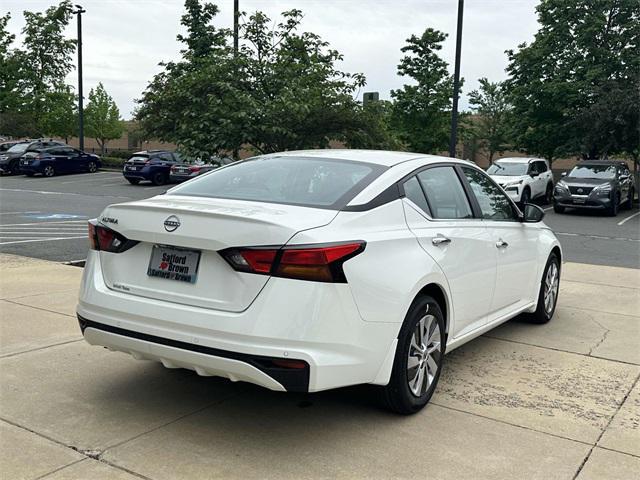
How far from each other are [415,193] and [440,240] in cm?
35

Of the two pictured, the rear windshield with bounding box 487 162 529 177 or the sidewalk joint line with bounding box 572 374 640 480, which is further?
the rear windshield with bounding box 487 162 529 177

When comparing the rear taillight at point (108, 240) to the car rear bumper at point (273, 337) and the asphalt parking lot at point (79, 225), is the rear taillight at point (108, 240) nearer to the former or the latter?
the car rear bumper at point (273, 337)

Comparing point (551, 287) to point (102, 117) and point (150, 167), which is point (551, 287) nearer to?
point (150, 167)

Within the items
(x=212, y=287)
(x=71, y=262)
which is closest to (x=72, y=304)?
(x=71, y=262)

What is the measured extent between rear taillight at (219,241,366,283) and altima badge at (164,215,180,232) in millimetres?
394

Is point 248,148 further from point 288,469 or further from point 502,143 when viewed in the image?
point 502,143

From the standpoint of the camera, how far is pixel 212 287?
3.52m

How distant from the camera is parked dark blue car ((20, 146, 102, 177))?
32.7 meters

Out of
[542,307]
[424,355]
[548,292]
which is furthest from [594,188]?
[424,355]

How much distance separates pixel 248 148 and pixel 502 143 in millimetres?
36987

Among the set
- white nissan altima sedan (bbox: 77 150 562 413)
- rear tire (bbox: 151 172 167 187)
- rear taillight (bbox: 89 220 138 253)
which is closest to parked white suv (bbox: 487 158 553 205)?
rear tire (bbox: 151 172 167 187)

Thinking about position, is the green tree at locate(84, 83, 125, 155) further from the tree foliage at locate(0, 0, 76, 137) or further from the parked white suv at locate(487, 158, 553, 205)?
the parked white suv at locate(487, 158, 553, 205)

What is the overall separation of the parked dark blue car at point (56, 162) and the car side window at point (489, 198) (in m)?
31.0

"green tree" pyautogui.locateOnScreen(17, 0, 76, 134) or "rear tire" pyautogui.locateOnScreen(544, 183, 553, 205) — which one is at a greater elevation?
"green tree" pyautogui.locateOnScreen(17, 0, 76, 134)
